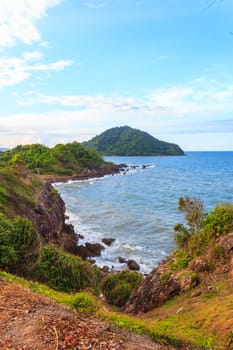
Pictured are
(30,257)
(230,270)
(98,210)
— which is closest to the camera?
(230,270)

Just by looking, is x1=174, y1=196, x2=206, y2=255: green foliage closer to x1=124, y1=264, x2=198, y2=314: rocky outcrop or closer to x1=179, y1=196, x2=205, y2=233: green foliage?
x1=179, y1=196, x2=205, y2=233: green foliage

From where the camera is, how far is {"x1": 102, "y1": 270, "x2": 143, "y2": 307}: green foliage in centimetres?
1419

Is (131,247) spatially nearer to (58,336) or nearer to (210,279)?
(210,279)

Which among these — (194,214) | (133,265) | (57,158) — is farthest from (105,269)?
(57,158)

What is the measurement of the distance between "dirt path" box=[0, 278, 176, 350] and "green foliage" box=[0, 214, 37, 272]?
545 cm

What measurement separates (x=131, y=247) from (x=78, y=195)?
28922mm

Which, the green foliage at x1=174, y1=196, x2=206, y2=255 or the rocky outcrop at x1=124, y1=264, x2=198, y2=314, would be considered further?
the green foliage at x1=174, y1=196, x2=206, y2=255

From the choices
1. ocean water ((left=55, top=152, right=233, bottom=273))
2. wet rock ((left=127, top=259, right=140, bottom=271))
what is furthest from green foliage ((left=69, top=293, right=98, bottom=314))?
ocean water ((left=55, top=152, right=233, bottom=273))

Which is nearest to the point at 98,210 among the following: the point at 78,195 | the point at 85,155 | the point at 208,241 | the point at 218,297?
the point at 78,195

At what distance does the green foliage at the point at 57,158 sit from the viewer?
79.7m

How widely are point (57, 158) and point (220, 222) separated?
78410 mm

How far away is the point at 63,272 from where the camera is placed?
13039 mm

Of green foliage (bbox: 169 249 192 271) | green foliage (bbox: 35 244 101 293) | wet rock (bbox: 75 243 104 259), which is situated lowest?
wet rock (bbox: 75 243 104 259)

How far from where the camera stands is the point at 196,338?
6219 millimetres
